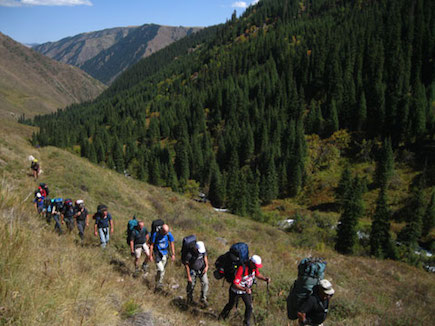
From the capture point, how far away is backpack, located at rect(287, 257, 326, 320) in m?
4.79

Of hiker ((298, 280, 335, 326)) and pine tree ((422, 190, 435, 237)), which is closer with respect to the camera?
hiker ((298, 280, 335, 326))

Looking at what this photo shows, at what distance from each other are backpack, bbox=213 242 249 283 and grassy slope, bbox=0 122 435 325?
4.05ft

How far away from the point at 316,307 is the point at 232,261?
74.3 inches

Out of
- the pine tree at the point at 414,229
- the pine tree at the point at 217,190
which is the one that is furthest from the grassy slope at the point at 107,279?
the pine tree at the point at 217,190

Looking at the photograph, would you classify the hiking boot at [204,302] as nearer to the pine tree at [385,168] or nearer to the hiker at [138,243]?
the hiker at [138,243]

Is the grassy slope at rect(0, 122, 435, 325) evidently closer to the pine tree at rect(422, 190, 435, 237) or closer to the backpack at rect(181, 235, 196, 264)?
the backpack at rect(181, 235, 196, 264)

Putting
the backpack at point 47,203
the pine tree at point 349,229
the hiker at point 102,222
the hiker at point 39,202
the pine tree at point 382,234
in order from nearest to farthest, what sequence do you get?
the hiker at point 102,222 < the hiker at point 39,202 < the backpack at point 47,203 < the pine tree at point 349,229 < the pine tree at point 382,234

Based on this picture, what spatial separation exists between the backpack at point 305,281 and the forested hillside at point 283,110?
49.5 m

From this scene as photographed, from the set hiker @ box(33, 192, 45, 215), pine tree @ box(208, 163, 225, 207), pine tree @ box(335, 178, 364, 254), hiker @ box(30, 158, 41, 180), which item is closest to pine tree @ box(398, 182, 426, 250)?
pine tree @ box(335, 178, 364, 254)

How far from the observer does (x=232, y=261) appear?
5844 millimetres

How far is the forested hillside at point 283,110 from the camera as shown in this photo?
235 ft

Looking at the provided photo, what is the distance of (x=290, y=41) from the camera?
137 m

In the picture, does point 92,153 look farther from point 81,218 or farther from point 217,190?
point 81,218

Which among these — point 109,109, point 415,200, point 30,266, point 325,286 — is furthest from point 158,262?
point 109,109
